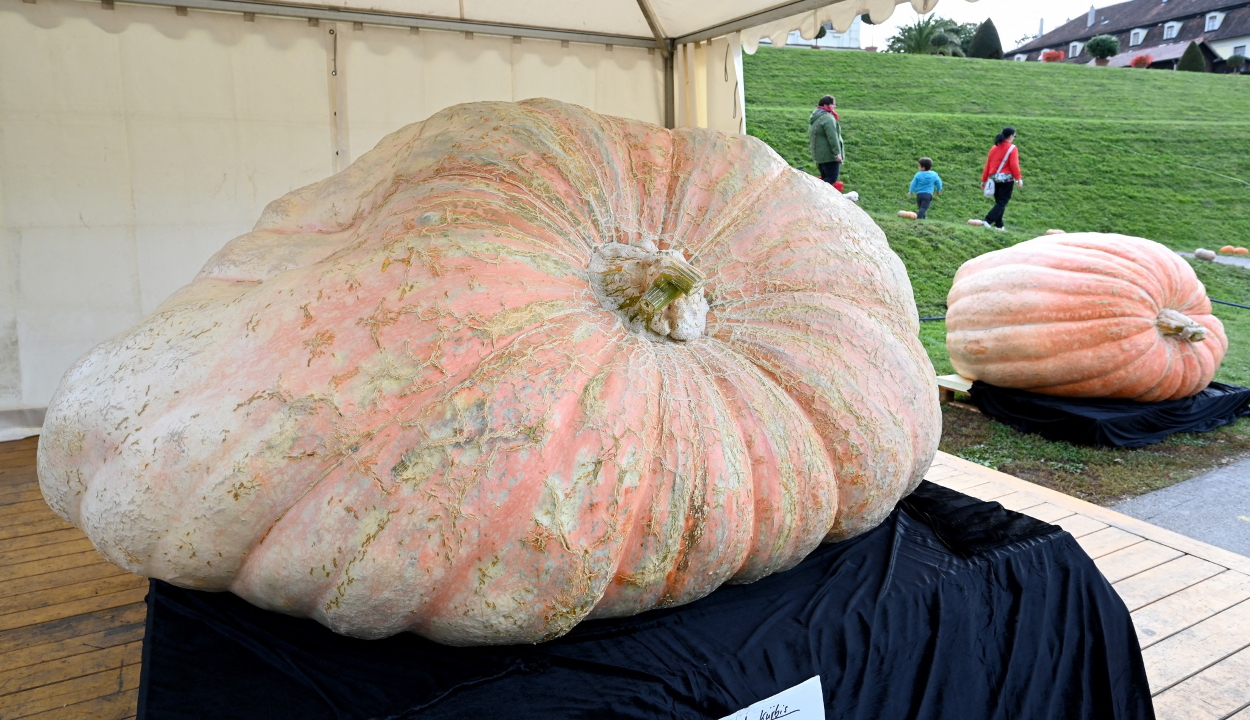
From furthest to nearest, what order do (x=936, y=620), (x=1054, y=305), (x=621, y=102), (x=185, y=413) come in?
(x=621, y=102) < (x=1054, y=305) < (x=936, y=620) < (x=185, y=413)

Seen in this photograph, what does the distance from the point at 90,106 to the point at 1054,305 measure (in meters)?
4.53

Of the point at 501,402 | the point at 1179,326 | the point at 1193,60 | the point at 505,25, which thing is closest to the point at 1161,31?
the point at 1193,60

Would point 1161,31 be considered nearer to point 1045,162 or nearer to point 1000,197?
point 1045,162

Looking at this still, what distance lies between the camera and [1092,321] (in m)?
3.68

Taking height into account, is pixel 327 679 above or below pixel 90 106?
below

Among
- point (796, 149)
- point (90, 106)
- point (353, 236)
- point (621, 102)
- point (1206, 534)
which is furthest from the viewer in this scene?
point (796, 149)

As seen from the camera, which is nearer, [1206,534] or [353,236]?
[353,236]

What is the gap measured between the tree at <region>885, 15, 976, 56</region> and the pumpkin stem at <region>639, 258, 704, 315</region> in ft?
106

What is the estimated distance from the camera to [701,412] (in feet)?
3.95

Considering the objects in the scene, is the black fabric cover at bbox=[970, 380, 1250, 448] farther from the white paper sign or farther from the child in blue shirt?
the child in blue shirt

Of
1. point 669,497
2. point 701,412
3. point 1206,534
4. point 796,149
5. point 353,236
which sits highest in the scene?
point 796,149

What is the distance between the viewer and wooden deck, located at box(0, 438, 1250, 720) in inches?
64.0

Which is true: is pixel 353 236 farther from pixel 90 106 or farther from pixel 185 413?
pixel 90 106

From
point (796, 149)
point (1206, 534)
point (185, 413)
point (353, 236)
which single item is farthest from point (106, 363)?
point (796, 149)
